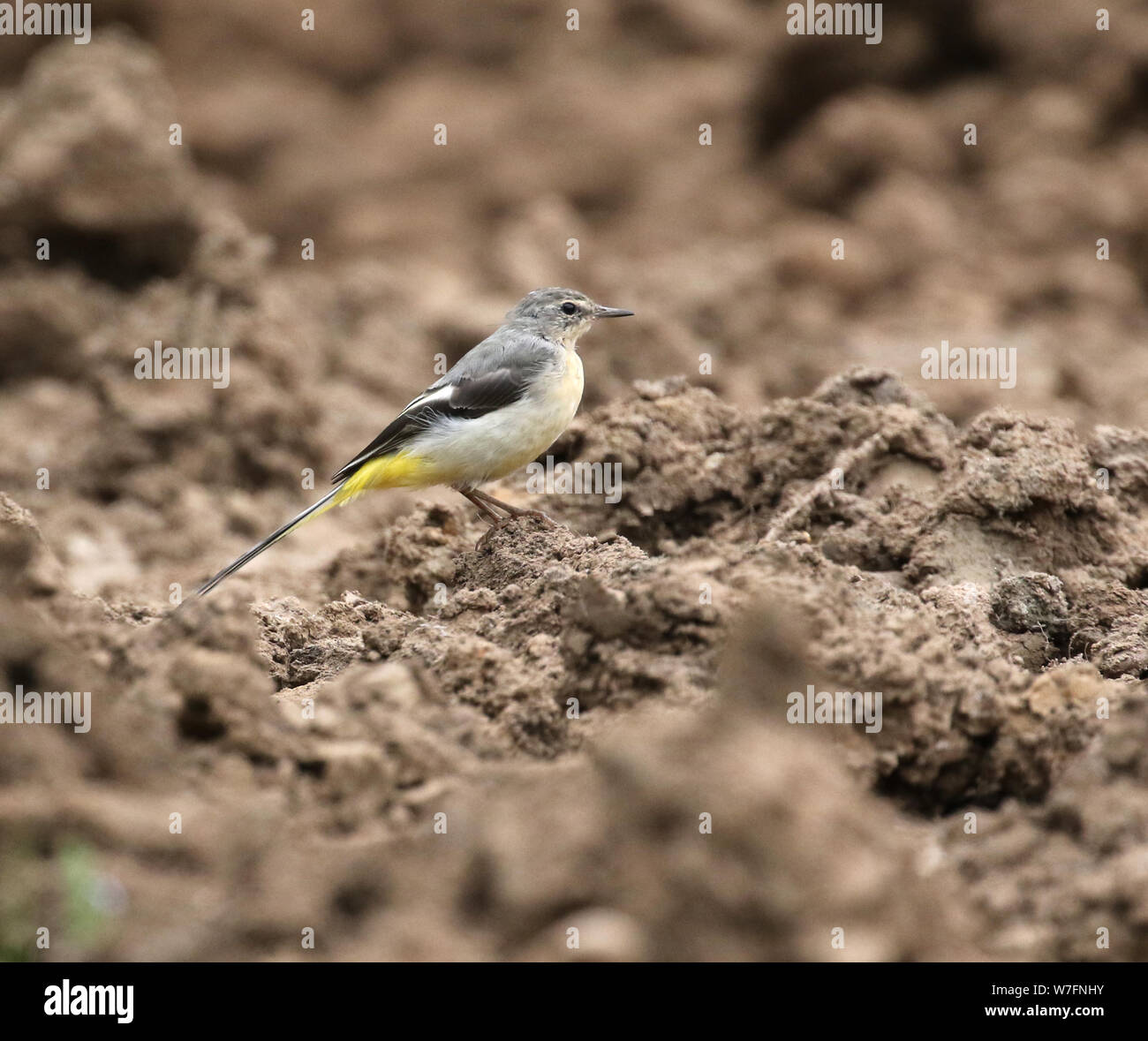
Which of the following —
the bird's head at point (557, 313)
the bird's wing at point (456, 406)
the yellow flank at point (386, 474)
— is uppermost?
the bird's head at point (557, 313)

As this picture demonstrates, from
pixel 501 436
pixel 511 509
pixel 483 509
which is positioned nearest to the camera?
pixel 511 509

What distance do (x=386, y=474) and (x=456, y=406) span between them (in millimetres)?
524

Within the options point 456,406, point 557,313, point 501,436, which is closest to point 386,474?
point 456,406

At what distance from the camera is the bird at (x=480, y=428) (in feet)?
24.0

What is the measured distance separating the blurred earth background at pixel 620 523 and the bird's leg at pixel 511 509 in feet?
0.33

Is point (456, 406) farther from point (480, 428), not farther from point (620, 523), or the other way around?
point (620, 523)

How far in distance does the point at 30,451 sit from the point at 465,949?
25.2ft

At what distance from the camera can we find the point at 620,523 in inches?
283

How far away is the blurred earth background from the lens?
3754mm

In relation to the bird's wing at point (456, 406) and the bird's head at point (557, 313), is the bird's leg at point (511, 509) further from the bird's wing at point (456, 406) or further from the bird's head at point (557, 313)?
the bird's head at point (557, 313)

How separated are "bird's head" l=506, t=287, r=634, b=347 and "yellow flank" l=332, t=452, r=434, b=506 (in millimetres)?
1223

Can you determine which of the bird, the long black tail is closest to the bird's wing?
the bird

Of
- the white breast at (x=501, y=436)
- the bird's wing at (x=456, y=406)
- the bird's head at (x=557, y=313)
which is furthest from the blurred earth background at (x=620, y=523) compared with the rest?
the bird's head at (x=557, y=313)

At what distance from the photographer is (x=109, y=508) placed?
9859 mm
